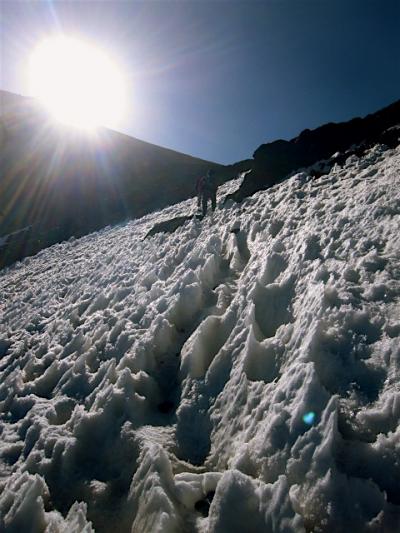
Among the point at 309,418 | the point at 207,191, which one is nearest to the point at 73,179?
the point at 207,191

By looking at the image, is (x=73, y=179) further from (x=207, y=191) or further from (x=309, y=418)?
(x=309, y=418)

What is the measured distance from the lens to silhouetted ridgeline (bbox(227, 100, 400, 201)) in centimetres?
1539

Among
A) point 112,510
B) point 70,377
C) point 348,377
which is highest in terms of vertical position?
point 348,377

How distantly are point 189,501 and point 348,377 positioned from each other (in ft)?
9.36

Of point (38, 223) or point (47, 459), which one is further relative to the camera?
point (38, 223)

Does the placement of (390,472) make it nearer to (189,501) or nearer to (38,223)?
(189,501)

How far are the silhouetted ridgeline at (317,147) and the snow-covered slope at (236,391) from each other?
3576 mm

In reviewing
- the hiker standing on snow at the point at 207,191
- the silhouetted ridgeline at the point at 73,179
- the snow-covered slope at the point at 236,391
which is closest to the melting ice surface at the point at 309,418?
the snow-covered slope at the point at 236,391

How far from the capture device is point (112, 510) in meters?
5.31

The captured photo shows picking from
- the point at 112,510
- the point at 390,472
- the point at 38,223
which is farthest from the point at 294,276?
the point at 38,223

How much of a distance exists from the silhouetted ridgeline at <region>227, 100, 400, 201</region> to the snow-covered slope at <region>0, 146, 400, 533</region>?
3.58 meters

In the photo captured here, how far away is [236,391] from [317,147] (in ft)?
49.4

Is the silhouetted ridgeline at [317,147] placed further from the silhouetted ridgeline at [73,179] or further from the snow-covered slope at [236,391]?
the silhouetted ridgeline at [73,179]

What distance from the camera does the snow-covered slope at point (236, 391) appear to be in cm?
428
